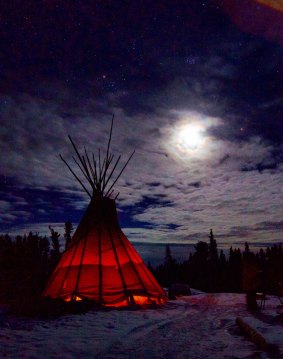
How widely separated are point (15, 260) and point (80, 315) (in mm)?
6181

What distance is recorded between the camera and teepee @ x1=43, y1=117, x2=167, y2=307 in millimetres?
→ 10250

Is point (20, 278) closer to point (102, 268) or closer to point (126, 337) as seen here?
point (102, 268)

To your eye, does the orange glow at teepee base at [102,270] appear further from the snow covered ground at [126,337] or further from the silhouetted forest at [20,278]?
the snow covered ground at [126,337]

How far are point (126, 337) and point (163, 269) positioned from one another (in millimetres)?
41693

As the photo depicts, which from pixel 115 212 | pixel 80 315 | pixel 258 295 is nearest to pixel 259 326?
pixel 80 315

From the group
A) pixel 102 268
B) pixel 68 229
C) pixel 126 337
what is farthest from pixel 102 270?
pixel 68 229

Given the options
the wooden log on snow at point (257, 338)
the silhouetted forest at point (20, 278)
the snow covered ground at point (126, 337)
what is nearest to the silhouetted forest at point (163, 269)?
the silhouetted forest at point (20, 278)

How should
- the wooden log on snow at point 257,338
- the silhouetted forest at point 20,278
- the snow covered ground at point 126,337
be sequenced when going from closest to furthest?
the wooden log on snow at point 257,338 → the snow covered ground at point 126,337 → the silhouetted forest at point 20,278

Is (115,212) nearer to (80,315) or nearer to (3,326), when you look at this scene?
(80,315)

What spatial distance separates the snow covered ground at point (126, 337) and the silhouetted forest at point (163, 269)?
192 cm

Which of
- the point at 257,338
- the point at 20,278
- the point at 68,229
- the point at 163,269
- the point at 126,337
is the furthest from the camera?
the point at 163,269

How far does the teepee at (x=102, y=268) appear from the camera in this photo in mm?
10250

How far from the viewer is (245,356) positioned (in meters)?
4.20

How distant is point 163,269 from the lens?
4622 centimetres
